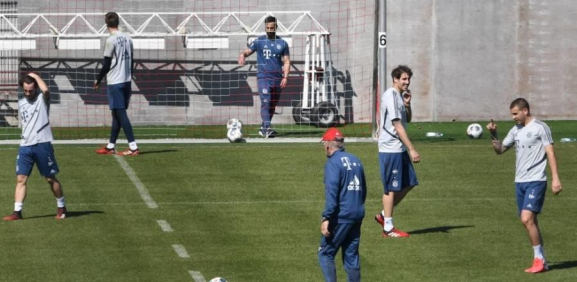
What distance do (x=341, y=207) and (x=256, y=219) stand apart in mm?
4562

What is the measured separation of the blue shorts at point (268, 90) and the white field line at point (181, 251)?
8.90 metres

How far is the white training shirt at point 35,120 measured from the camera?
15.6m

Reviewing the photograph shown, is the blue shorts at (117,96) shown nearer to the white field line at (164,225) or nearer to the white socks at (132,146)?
the white socks at (132,146)

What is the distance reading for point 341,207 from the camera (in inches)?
468

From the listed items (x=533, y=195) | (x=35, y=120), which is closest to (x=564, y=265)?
(x=533, y=195)

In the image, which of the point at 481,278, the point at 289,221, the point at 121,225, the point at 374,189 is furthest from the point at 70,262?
the point at 374,189

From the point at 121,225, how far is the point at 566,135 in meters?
11.4

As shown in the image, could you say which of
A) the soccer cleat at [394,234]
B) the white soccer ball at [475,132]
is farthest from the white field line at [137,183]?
the white soccer ball at [475,132]

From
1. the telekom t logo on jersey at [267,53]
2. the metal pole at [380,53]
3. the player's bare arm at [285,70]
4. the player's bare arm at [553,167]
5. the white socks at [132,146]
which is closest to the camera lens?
the player's bare arm at [553,167]

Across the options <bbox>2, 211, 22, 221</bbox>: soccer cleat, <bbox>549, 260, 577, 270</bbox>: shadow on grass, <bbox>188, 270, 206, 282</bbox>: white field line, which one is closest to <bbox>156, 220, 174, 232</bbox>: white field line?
<bbox>2, 211, 22, 221</bbox>: soccer cleat

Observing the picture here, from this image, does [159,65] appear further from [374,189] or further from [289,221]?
[289,221]

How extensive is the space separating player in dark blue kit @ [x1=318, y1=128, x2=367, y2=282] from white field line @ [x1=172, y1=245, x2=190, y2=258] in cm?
255

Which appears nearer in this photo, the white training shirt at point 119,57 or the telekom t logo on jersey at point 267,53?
the white training shirt at point 119,57

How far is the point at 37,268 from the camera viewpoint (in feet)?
44.2
